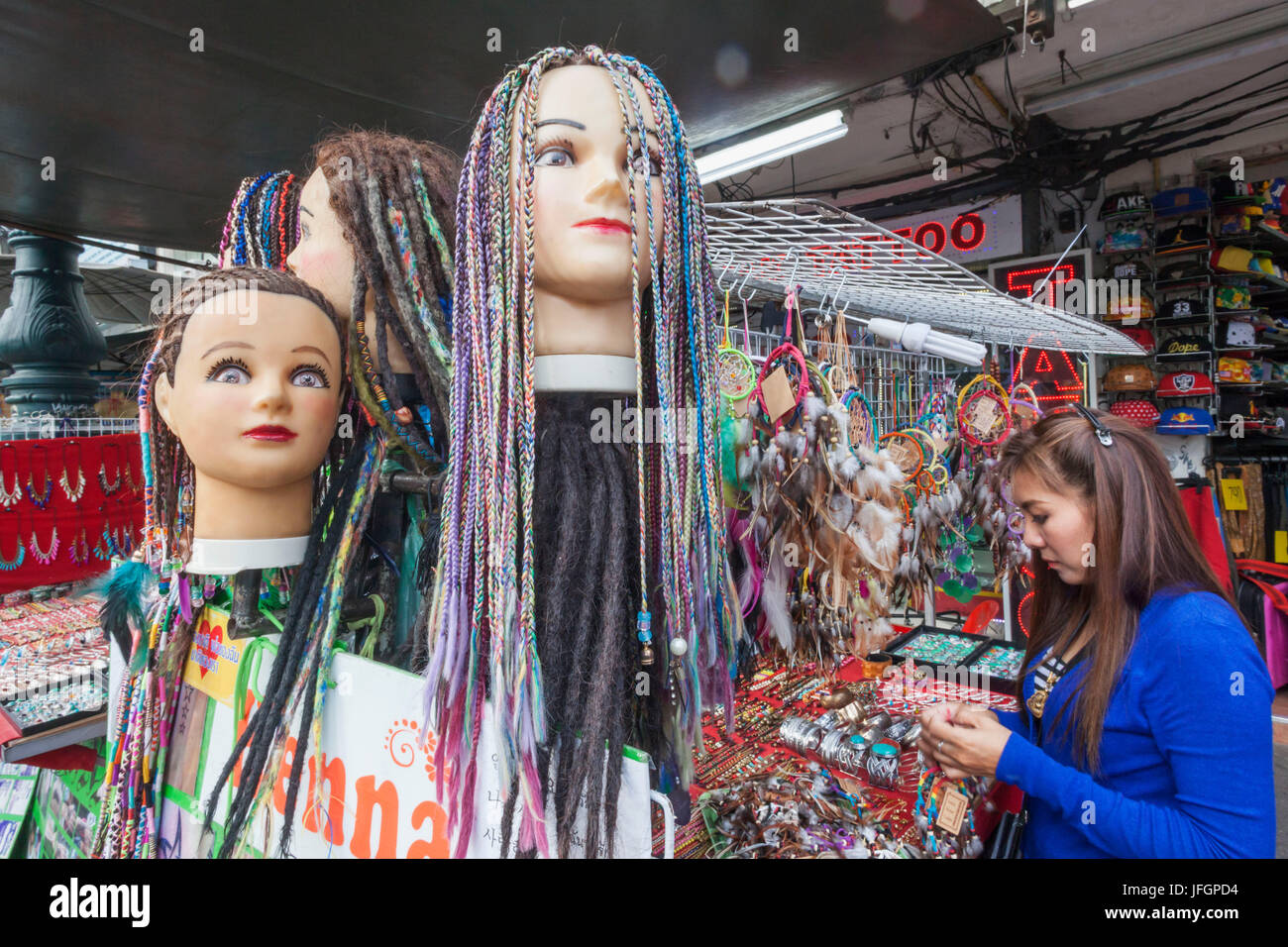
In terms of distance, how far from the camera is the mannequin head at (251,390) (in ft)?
2.99

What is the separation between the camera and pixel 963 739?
1.09m

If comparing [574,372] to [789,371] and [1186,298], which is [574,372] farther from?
[1186,298]

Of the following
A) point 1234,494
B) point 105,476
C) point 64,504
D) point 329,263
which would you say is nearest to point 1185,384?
Answer: point 1234,494

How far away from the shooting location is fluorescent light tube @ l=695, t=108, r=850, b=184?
253 cm

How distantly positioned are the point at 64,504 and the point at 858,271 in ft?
10.5

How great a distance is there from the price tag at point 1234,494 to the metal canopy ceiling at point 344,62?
3838 millimetres

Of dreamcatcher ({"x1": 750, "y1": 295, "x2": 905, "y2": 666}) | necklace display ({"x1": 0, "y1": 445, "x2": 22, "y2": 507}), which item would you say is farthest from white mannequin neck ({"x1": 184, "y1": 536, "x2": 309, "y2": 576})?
necklace display ({"x1": 0, "y1": 445, "x2": 22, "y2": 507})

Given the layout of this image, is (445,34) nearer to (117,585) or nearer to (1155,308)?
(117,585)

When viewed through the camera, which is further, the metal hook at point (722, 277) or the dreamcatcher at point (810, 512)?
the metal hook at point (722, 277)

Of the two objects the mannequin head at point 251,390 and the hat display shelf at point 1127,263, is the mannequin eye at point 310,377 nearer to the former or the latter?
the mannequin head at point 251,390

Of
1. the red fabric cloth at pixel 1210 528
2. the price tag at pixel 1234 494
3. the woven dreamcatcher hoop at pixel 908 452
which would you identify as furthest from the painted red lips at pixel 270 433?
the price tag at pixel 1234 494
